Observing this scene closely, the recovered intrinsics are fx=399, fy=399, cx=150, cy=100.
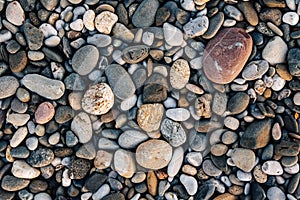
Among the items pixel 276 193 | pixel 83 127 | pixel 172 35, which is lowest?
pixel 276 193

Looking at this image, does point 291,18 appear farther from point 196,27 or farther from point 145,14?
point 145,14

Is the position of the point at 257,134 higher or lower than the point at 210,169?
higher

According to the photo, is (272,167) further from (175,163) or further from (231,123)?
(175,163)

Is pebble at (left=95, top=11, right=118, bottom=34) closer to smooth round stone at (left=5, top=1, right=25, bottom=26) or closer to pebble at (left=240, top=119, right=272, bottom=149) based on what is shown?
smooth round stone at (left=5, top=1, right=25, bottom=26)

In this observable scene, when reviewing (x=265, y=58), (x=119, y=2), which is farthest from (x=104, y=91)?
(x=265, y=58)

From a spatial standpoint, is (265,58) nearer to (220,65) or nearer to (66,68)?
(220,65)

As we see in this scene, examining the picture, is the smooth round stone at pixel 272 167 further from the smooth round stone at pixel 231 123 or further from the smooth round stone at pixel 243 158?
the smooth round stone at pixel 231 123

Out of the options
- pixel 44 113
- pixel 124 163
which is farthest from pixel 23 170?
pixel 124 163
